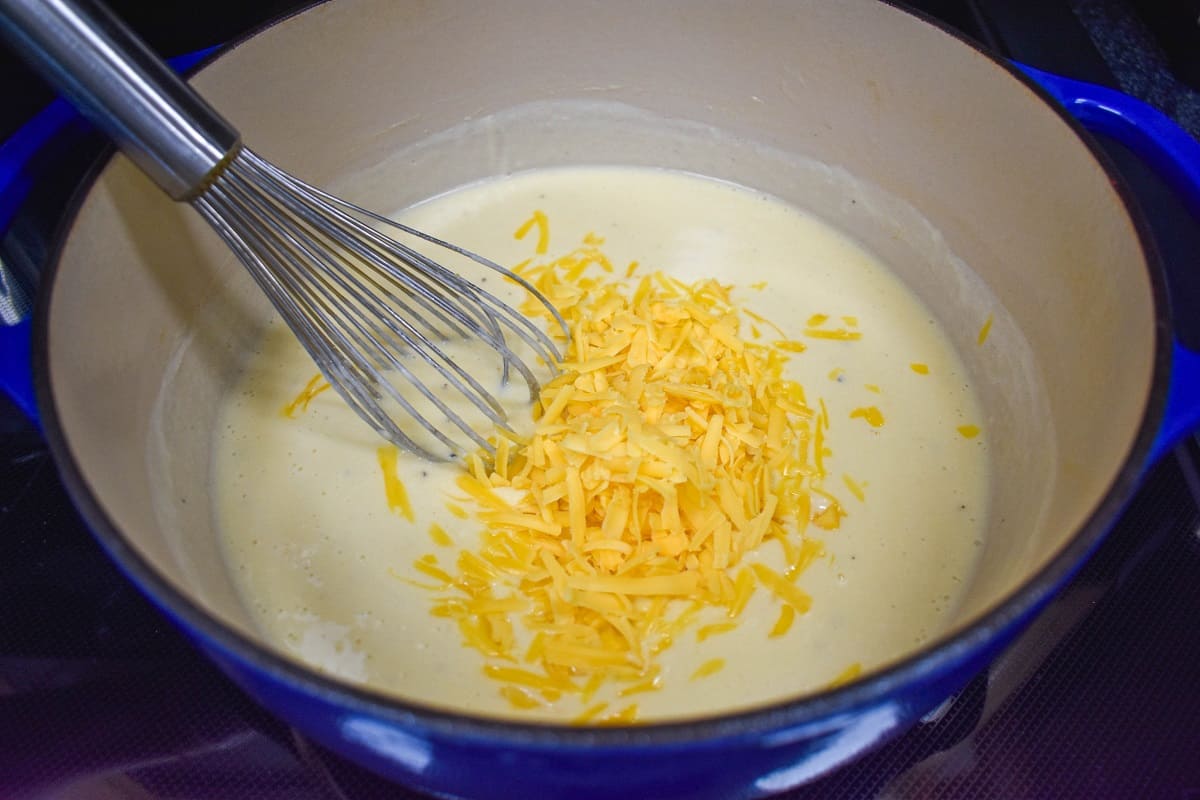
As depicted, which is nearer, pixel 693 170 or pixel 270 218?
pixel 270 218

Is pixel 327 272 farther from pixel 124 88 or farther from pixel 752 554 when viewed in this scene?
pixel 752 554

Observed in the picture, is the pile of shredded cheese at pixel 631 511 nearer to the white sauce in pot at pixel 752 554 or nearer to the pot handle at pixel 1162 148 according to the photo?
the white sauce in pot at pixel 752 554

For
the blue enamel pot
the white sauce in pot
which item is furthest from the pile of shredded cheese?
the blue enamel pot

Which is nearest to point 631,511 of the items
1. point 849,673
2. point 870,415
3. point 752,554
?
point 752,554

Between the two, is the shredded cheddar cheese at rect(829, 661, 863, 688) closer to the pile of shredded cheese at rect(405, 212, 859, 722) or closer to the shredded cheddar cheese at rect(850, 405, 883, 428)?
the pile of shredded cheese at rect(405, 212, 859, 722)

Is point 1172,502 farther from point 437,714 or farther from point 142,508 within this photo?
Result: point 142,508

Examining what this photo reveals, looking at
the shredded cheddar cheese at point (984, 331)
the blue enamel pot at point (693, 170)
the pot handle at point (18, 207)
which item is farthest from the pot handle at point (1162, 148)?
the pot handle at point (18, 207)
